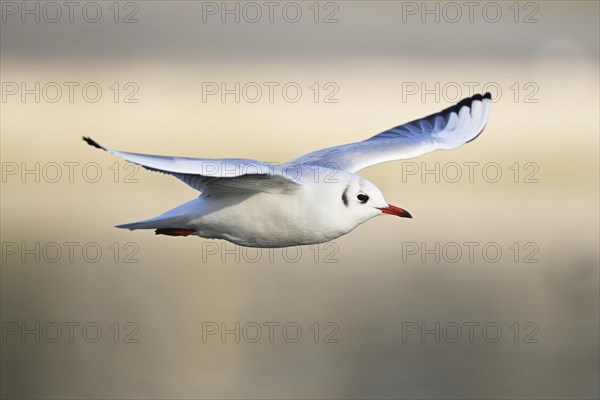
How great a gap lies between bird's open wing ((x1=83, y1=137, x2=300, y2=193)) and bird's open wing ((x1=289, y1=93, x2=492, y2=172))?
0.38 meters

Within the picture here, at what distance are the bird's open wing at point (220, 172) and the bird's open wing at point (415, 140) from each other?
38cm

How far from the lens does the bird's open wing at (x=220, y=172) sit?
203cm

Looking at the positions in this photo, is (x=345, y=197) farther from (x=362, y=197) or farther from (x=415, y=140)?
(x=415, y=140)

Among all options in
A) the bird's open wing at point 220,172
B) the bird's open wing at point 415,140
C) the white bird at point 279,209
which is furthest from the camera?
the bird's open wing at point 415,140

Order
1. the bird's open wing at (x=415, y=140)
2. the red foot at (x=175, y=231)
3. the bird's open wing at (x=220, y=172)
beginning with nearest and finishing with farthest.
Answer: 1. the bird's open wing at (x=220, y=172)
2. the red foot at (x=175, y=231)
3. the bird's open wing at (x=415, y=140)

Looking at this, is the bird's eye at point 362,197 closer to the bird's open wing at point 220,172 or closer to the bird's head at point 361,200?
the bird's head at point 361,200

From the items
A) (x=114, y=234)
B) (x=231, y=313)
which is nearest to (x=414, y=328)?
(x=231, y=313)

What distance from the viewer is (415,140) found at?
10.1 ft

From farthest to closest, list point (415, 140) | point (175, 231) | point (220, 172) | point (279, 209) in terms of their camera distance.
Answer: point (415, 140)
point (175, 231)
point (279, 209)
point (220, 172)

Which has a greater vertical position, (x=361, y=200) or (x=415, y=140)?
(x=415, y=140)

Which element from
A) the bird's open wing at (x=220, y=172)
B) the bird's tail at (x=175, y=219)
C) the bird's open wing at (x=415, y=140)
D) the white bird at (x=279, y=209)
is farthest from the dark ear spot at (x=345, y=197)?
the bird's tail at (x=175, y=219)

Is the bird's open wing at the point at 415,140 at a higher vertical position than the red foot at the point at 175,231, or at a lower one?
higher

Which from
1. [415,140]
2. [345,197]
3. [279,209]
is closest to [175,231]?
[279,209]

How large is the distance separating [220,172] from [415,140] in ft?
3.53
